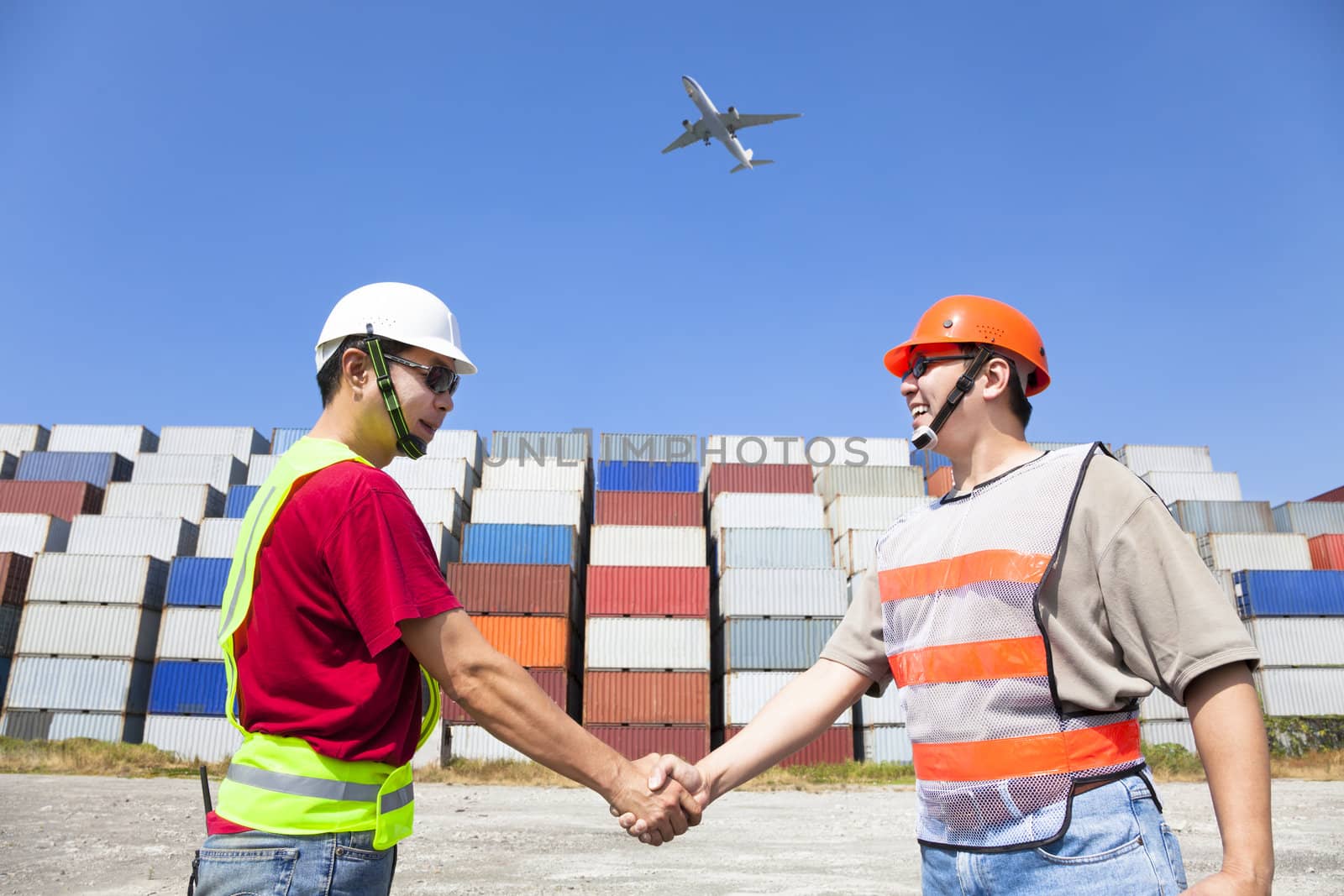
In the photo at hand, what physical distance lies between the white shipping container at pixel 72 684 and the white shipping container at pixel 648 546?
65.0 feet

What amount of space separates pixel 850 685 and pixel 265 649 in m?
1.89

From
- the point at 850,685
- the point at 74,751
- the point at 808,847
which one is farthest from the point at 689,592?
the point at 850,685

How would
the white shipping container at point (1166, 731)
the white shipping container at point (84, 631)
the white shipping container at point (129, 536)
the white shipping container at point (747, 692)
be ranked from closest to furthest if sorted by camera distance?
the white shipping container at point (1166, 731)
the white shipping container at point (747, 692)
the white shipping container at point (84, 631)
the white shipping container at point (129, 536)

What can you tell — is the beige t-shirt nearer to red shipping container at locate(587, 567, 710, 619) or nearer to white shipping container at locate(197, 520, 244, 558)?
red shipping container at locate(587, 567, 710, 619)

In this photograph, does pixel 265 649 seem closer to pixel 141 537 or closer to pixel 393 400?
pixel 393 400

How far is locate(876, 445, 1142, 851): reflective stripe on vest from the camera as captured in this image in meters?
2.17

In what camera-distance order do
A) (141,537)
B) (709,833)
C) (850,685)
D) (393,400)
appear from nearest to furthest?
(393,400), (850,685), (709,833), (141,537)

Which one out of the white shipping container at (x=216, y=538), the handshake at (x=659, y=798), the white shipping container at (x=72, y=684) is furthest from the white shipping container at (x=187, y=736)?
the handshake at (x=659, y=798)

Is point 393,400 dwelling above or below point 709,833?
above

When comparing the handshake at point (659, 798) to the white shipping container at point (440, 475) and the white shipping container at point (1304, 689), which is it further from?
the white shipping container at point (440, 475)

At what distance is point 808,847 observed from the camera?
1304 cm

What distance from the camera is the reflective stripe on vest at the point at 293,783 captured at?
86.3 inches

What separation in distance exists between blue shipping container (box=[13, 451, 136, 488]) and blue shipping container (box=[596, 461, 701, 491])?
25.3m

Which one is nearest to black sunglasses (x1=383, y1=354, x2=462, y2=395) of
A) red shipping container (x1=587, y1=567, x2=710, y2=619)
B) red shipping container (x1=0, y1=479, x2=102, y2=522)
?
red shipping container (x1=587, y1=567, x2=710, y2=619)
